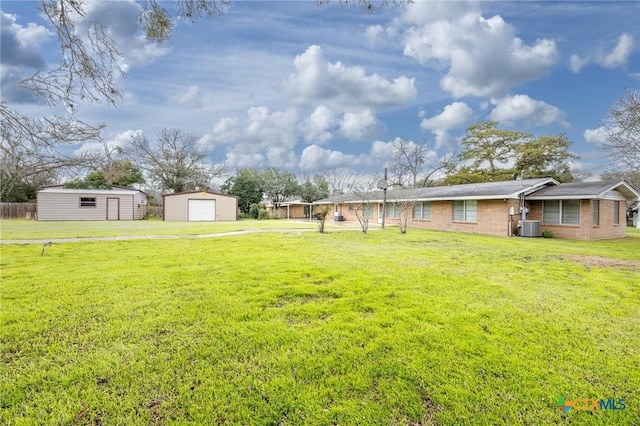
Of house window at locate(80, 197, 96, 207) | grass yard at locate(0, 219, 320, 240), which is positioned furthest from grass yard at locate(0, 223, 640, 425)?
house window at locate(80, 197, 96, 207)

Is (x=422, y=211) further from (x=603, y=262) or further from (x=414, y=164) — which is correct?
(x=414, y=164)

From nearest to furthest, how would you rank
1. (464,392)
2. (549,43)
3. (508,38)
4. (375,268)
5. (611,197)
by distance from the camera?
(464,392)
(375,268)
(508,38)
(549,43)
(611,197)

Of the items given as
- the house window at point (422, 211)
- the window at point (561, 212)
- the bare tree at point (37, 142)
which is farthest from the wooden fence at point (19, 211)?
the window at point (561, 212)

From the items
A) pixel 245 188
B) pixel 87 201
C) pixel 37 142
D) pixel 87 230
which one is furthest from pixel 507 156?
pixel 87 201

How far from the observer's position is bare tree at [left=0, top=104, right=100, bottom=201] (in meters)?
3.53

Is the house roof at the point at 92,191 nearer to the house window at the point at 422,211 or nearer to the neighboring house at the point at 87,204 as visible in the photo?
the neighboring house at the point at 87,204

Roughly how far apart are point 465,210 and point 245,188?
26.0m

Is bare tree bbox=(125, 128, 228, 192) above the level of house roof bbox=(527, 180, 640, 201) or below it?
above

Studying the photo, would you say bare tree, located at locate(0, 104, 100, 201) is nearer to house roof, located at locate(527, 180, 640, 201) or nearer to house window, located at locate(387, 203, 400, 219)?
house roof, located at locate(527, 180, 640, 201)

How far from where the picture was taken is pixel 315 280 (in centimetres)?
538

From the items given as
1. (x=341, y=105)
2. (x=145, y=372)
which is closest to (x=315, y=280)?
(x=145, y=372)

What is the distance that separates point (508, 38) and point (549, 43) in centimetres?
413

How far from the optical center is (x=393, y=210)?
23.6 meters

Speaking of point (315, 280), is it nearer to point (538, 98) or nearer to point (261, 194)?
point (538, 98)
